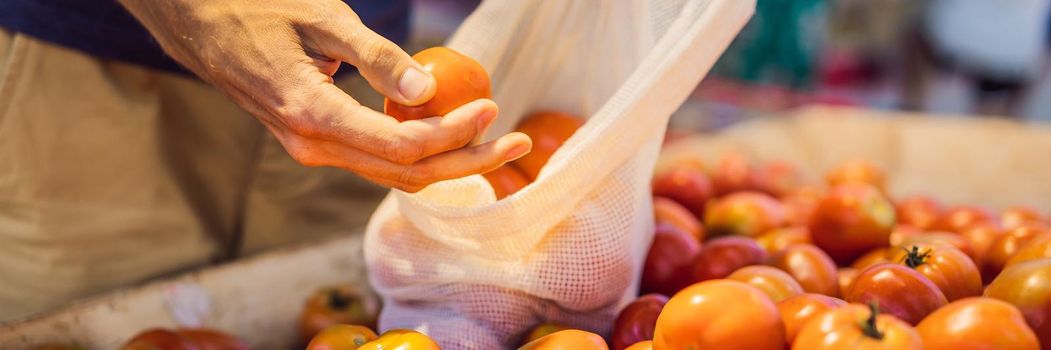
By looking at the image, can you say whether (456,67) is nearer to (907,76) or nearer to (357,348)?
(357,348)

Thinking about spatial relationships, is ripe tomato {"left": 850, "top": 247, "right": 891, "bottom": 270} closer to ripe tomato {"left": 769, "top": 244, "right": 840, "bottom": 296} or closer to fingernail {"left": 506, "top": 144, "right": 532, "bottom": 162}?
ripe tomato {"left": 769, "top": 244, "right": 840, "bottom": 296}

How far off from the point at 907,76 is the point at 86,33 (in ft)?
11.7

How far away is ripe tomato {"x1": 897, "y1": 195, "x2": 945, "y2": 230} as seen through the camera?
1.50 meters

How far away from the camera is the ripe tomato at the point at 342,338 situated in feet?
3.06

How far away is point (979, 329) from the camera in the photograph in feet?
2.38

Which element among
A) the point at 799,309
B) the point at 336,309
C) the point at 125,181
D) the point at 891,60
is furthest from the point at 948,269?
the point at 891,60

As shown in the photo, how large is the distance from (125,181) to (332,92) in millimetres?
740

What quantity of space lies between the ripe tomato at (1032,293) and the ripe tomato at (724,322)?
24 cm

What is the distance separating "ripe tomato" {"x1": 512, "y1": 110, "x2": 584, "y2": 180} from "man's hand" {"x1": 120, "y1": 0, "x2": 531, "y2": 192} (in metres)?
0.23

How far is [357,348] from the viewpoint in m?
0.91

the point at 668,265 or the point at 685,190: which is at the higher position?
the point at 668,265

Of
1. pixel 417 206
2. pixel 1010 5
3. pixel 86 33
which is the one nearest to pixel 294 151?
pixel 417 206

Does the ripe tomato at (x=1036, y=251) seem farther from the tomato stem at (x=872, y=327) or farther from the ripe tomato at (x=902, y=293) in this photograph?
the tomato stem at (x=872, y=327)

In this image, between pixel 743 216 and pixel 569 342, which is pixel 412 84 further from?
pixel 743 216
